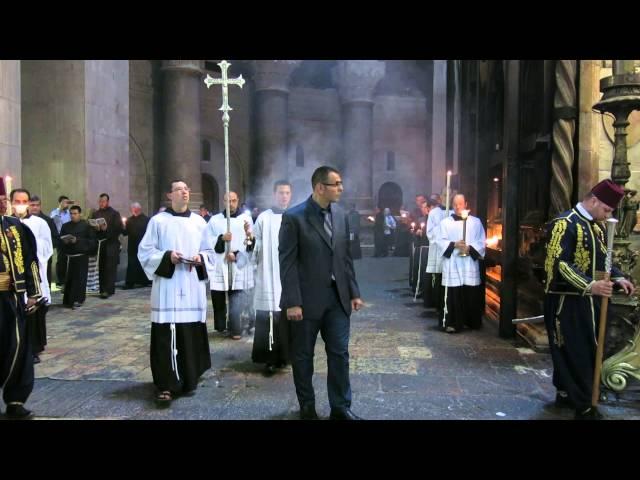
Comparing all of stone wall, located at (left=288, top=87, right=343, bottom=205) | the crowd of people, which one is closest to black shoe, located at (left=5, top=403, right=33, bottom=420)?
the crowd of people

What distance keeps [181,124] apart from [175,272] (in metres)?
13.6

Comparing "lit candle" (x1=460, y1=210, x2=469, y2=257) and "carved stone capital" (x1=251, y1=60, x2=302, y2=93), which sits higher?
"carved stone capital" (x1=251, y1=60, x2=302, y2=93)

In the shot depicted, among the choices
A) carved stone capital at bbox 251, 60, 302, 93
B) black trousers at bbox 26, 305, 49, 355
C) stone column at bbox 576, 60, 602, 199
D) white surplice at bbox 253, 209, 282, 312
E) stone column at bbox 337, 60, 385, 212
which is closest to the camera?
white surplice at bbox 253, 209, 282, 312

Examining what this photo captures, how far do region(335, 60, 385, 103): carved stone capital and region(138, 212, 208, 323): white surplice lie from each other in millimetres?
18864

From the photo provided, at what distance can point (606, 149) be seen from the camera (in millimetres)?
6004

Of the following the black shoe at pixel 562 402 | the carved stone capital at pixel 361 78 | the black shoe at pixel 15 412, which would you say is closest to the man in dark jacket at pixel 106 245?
the black shoe at pixel 15 412

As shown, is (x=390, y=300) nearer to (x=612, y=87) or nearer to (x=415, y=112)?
(x=612, y=87)

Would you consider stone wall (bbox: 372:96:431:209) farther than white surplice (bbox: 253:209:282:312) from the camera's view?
Yes

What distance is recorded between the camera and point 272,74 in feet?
70.6

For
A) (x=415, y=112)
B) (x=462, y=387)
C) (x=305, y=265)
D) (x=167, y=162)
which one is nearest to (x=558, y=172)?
(x=462, y=387)

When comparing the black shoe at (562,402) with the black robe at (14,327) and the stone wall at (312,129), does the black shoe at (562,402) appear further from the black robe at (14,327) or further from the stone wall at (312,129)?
the stone wall at (312,129)

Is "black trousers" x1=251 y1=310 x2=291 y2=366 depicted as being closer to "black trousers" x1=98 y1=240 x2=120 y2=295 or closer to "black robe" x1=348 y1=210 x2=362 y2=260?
"black trousers" x1=98 y1=240 x2=120 y2=295

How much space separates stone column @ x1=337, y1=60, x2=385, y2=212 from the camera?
886 inches

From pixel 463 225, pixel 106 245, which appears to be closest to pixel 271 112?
pixel 106 245
